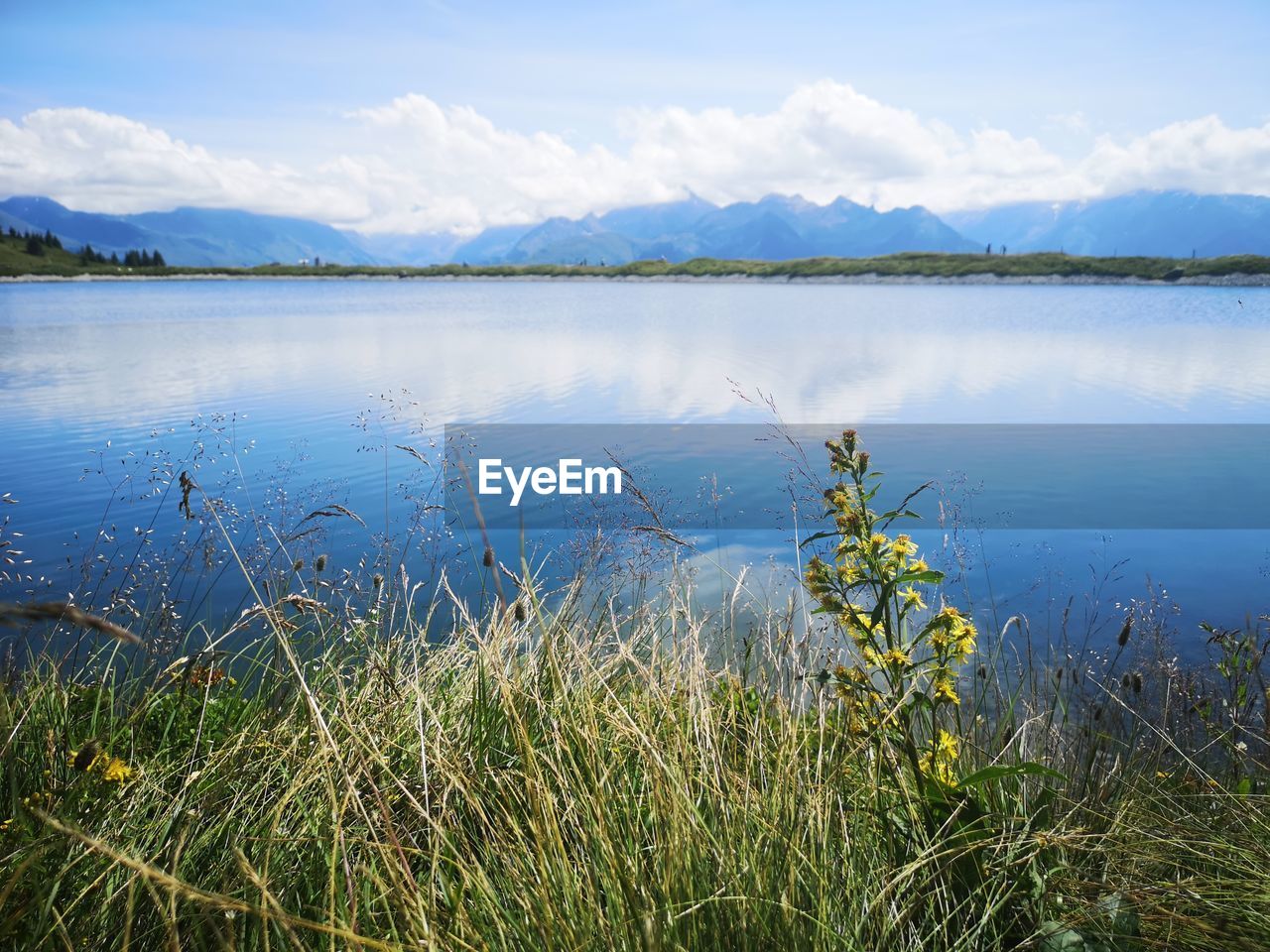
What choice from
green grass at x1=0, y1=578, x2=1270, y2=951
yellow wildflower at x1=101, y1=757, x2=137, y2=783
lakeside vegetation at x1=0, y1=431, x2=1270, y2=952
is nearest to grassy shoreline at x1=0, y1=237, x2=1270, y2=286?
lakeside vegetation at x1=0, y1=431, x2=1270, y2=952

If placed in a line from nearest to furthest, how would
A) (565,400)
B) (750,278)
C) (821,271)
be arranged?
(565,400), (821,271), (750,278)

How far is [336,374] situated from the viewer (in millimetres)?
17594

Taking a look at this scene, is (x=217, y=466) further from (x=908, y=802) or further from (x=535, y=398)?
(x=908, y=802)

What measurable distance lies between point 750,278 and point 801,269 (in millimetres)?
6175

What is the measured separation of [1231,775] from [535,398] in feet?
40.7

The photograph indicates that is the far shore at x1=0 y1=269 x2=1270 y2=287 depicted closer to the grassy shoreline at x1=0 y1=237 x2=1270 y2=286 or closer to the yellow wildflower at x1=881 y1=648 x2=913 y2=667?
Result: the grassy shoreline at x1=0 y1=237 x2=1270 y2=286

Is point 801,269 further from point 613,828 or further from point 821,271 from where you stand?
point 613,828

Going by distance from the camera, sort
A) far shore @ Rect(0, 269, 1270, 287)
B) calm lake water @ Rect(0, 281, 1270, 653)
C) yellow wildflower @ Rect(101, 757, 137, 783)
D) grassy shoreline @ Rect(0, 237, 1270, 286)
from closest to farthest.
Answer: yellow wildflower @ Rect(101, 757, 137, 783) < calm lake water @ Rect(0, 281, 1270, 653) < far shore @ Rect(0, 269, 1270, 287) < grassy shoreline @ Rect(0, 237, 1270, 286)

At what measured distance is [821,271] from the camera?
284 ft

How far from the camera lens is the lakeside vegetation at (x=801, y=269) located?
74.8 metres

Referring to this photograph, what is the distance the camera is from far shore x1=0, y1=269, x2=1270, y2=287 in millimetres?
72375

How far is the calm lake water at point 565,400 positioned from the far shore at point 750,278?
144ft

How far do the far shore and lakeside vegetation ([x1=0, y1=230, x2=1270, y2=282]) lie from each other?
0.20 metres

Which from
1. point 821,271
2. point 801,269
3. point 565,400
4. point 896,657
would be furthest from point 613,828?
point 801,269
